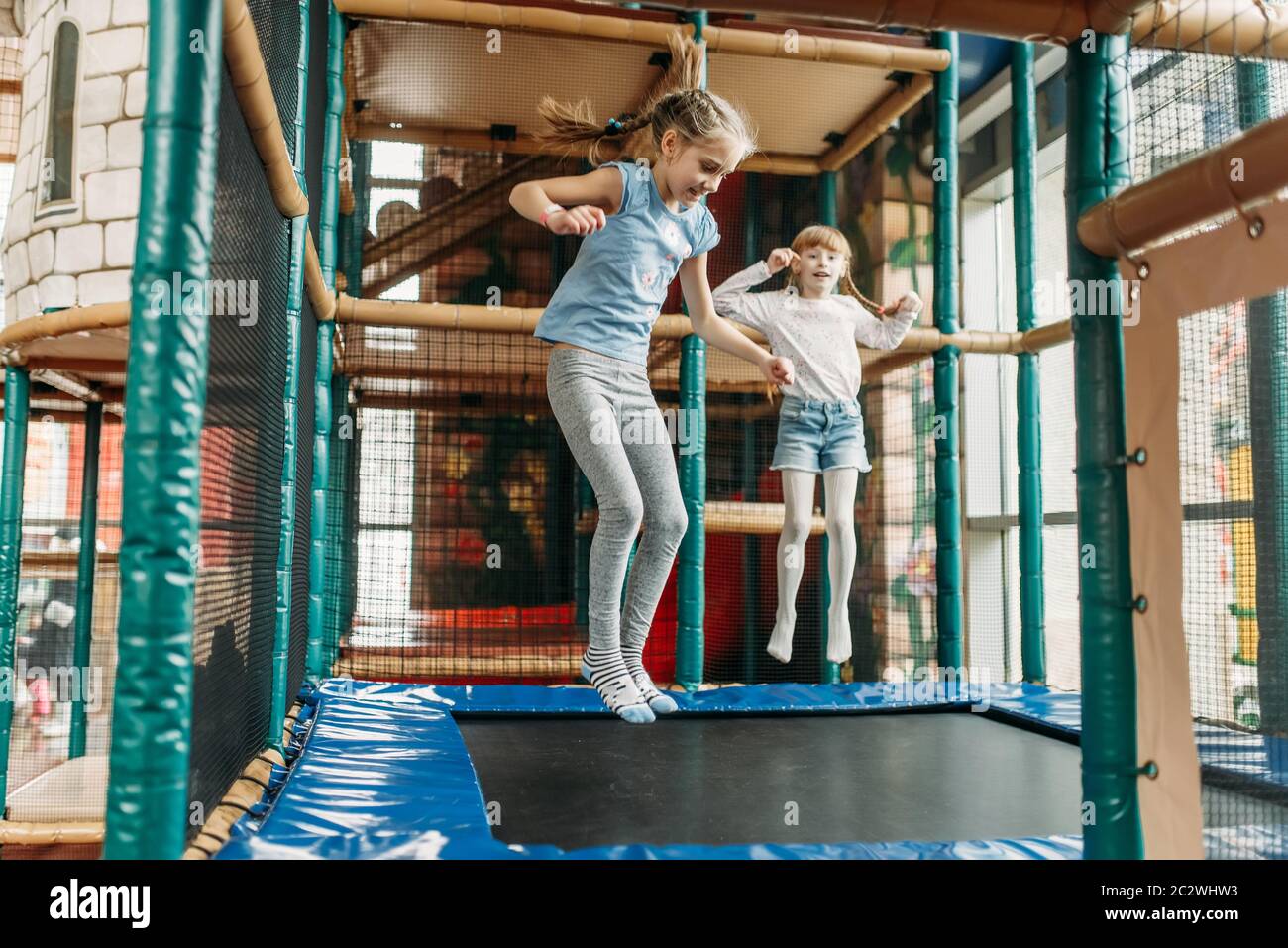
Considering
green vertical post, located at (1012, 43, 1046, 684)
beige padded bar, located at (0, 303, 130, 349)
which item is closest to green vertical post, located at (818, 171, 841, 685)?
green vertical post, located at (1012, 43, 1046, 684)

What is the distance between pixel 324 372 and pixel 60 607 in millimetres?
2894

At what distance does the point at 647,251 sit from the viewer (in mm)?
2023

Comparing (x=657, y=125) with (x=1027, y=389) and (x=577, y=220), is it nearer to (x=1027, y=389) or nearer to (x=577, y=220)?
(x=577, y=220)

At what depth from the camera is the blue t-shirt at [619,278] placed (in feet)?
6.54

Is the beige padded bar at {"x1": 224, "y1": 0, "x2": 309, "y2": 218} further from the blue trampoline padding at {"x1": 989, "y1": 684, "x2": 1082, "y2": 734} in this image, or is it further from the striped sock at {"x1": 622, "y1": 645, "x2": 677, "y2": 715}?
the blue trampoline padding at {"x1": 989, "y1": 684, "x2": 1082, "y2": 734}

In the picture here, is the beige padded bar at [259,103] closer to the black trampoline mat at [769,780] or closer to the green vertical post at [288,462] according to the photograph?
the green vertical post at [288,462]

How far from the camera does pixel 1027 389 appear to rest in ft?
11.9

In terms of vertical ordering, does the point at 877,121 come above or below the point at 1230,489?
above

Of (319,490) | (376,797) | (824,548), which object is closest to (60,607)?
(319,490)

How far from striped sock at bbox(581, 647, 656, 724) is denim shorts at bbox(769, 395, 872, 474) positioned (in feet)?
→ 3.50

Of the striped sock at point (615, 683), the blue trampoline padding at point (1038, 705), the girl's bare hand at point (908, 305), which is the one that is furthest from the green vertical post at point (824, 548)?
the striped sock at point (615, 683)

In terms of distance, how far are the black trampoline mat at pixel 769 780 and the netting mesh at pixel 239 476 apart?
464mm

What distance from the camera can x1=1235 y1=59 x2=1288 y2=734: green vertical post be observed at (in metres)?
1.93

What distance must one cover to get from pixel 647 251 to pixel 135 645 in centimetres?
131
